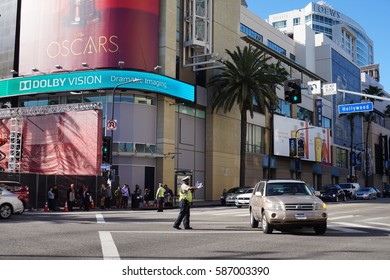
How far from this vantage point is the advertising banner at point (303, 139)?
58031 mm

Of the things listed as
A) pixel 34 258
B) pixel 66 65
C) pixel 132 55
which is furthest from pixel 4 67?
A: pixel 34 258

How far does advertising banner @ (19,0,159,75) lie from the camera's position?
38.9 meters

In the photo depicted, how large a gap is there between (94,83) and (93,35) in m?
4.42

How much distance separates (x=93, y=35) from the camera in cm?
3919

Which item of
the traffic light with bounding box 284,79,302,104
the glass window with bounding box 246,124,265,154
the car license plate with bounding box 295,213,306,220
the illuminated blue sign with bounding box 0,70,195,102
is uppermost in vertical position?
the illuminated blue sign with bounding box 0,70,195,102

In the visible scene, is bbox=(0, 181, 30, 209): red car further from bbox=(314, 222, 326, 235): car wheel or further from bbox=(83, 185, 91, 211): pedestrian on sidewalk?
bbox=(314, 222, 326, 235): car wheel

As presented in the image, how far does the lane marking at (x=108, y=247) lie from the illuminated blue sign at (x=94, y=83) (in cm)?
2383

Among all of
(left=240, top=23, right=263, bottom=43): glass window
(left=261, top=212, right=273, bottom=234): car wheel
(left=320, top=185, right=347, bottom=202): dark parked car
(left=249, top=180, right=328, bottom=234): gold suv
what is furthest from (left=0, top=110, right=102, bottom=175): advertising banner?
(left=240, top=23, right=263, bottom=43): glass window

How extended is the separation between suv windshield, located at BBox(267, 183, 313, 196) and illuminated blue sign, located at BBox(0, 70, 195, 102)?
914 inches

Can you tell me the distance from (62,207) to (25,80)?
15704 millimetres

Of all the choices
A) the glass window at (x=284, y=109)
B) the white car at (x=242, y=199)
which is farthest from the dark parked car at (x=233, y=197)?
the glass window at (x=284, y=109)

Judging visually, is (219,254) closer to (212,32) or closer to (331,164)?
(212,32)

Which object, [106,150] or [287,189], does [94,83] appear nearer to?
[106,150]

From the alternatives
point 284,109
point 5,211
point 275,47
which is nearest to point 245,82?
point 284,109
